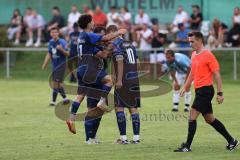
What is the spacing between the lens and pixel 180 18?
32.7 metres

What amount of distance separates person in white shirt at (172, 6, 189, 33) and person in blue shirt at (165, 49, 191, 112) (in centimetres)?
1092

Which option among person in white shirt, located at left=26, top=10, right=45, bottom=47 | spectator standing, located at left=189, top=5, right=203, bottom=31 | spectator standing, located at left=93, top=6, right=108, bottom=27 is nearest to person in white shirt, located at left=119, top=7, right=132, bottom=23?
spectator standing, located at left=93, top=6, right=108, bottom=27

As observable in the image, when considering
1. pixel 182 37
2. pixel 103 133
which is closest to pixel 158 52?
pixel 182 37

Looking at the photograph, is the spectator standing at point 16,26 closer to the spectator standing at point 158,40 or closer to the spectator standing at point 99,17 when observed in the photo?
the spectator standing at point 99,17

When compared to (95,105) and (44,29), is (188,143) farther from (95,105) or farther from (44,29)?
(44,29)

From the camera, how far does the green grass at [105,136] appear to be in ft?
42.5

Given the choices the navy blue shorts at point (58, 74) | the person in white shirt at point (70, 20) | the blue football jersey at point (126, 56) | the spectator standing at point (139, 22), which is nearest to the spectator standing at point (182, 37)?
the spectator standing at point (139, 22)

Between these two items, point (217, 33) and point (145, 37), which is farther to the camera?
point (145, 37)

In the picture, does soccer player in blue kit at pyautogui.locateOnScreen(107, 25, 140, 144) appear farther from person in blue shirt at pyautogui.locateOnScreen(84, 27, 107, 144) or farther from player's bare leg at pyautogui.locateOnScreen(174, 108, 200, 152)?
player's bare leg at pyautogui.locateOnScreen(174, 108, 200, 152)

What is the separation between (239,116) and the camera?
63.5 feet

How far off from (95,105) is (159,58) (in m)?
16.6

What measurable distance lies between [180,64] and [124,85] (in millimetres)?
6915

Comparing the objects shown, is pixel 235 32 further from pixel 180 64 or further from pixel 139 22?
pixel 180 64

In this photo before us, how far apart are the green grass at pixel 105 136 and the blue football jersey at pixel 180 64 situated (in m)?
1.12
